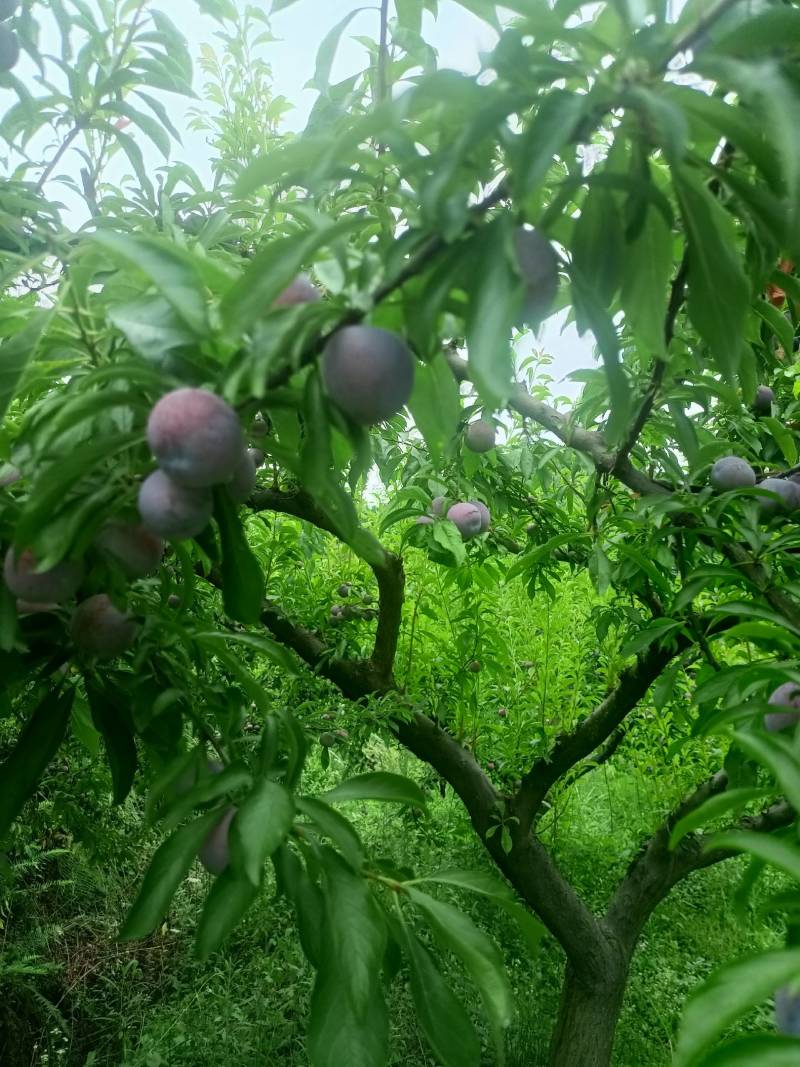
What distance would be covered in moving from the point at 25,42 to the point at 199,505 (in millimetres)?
787

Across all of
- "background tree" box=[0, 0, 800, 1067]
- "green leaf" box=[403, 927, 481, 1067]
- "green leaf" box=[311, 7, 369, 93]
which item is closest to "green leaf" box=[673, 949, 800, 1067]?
"background tree" box=[0, 0, 800, 1067]

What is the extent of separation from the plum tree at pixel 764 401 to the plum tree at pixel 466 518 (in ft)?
1.91

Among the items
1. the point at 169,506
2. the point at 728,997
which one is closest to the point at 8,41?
the point at 169,506

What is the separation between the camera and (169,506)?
1.61 feet

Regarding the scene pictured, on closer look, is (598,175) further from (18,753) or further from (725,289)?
(18,753)

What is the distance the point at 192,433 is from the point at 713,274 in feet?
0.99

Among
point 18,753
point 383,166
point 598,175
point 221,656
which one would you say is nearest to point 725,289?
point 598,175

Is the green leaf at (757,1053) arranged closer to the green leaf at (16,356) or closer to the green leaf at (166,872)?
the green leaf at (166,872)

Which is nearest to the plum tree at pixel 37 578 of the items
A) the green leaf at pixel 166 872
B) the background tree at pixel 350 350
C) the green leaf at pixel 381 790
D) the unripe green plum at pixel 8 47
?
the background tree at pixel 350 350

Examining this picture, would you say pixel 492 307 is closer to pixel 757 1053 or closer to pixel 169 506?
pixel 169 506

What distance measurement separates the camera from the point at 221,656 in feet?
2.55

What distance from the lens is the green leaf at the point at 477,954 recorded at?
1.98 ft

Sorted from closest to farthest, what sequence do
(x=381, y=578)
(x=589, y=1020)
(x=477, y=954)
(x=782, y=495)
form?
(x=477, y=954), (x=782, y=495), (x=381, y=578), (x=589, y=1020)

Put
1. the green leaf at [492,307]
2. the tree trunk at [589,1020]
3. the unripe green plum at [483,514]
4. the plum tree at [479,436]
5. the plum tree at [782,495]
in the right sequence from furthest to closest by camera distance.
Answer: the tree trunk at [589,1020] < the unripe green plum at [483,514] < the plum tree at [479,436] < the plum tree at [782,495] < the green leaf at [492,307]
